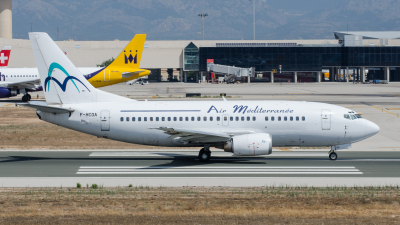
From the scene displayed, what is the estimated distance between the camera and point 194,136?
27.6 meters

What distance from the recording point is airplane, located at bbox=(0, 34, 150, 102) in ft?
215

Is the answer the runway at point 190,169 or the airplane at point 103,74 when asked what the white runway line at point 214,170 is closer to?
the runway at point 190,169

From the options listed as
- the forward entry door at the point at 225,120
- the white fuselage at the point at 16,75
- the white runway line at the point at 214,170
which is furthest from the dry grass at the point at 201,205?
the white fuselage at the point at 16,75

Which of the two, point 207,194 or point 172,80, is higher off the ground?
point 172,80

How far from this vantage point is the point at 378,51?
545 ft

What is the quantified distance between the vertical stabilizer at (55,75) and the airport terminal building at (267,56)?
5654 inches

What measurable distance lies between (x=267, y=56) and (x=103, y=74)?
358 feet

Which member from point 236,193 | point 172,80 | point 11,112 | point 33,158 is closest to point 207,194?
point 236,193

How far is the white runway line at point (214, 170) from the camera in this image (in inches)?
1020

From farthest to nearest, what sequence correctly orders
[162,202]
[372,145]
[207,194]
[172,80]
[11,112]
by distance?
[172,80]
[11,112]
[372,145]
[207,194]
[162,202]

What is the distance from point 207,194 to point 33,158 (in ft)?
50.5

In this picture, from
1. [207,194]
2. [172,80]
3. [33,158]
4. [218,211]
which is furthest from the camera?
[172,80]

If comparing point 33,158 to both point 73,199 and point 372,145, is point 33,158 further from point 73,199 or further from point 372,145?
point 372,145

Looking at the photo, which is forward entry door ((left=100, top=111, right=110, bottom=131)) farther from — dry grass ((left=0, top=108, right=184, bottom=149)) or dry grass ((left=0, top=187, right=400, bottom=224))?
dry grass ((left=0, top=187, right=400, bottom=224))
